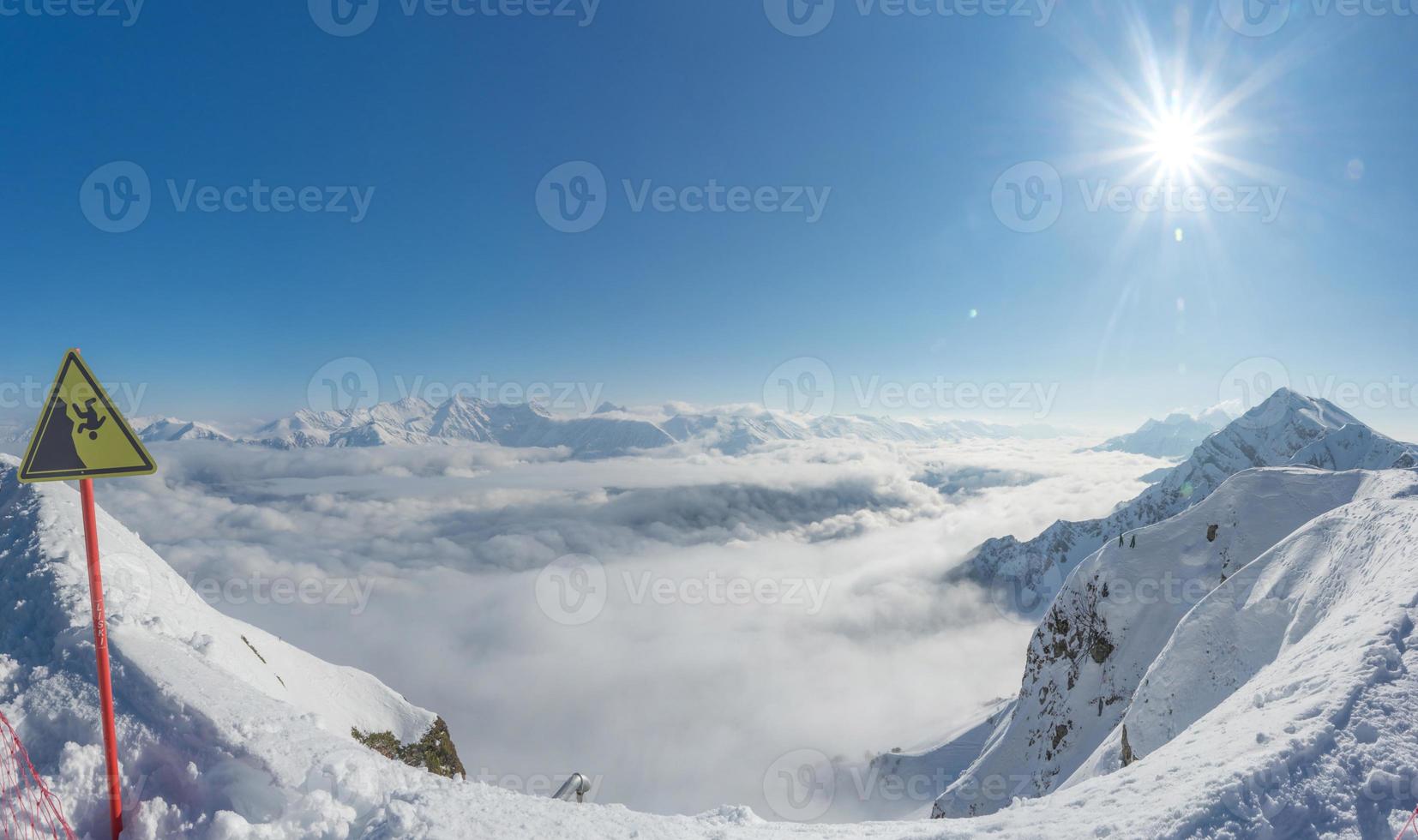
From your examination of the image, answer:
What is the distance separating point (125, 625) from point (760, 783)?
621 ft

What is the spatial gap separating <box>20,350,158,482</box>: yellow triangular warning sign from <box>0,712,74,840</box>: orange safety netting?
3933 mm

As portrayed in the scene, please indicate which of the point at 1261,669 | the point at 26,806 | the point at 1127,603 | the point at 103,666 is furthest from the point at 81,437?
the point at 1127,603

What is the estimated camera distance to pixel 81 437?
5.37 meters

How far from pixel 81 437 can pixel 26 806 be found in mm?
4425

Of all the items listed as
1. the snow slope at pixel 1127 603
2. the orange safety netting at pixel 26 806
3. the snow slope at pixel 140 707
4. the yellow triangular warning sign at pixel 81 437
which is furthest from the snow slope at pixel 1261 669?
the orange safety netting at pixel 26 806

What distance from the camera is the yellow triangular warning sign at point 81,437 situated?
5211mm

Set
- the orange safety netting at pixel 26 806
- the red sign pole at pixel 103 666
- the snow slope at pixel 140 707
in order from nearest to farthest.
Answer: the red sign pole at pixel 103 666 < the orange safety netting at pixel 26 806 < the snow slope at pixel 140 707

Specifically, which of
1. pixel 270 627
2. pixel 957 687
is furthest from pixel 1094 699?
pixel 270 627

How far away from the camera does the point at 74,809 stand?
6.18 meters

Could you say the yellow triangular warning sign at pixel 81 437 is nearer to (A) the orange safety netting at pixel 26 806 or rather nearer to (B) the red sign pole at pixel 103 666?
(B) the red sign pole at pixel 103 666

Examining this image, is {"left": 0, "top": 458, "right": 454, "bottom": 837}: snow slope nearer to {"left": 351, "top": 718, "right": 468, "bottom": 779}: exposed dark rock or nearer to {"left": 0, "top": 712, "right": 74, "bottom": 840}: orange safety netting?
{"left": 0, "top": 712, "right": 74, "bottom": 840}: orange safety netting

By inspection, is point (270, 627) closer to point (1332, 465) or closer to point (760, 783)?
point (760, 783)

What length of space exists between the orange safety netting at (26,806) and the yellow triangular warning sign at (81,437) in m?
3.93

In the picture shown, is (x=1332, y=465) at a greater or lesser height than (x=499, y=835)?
greater
